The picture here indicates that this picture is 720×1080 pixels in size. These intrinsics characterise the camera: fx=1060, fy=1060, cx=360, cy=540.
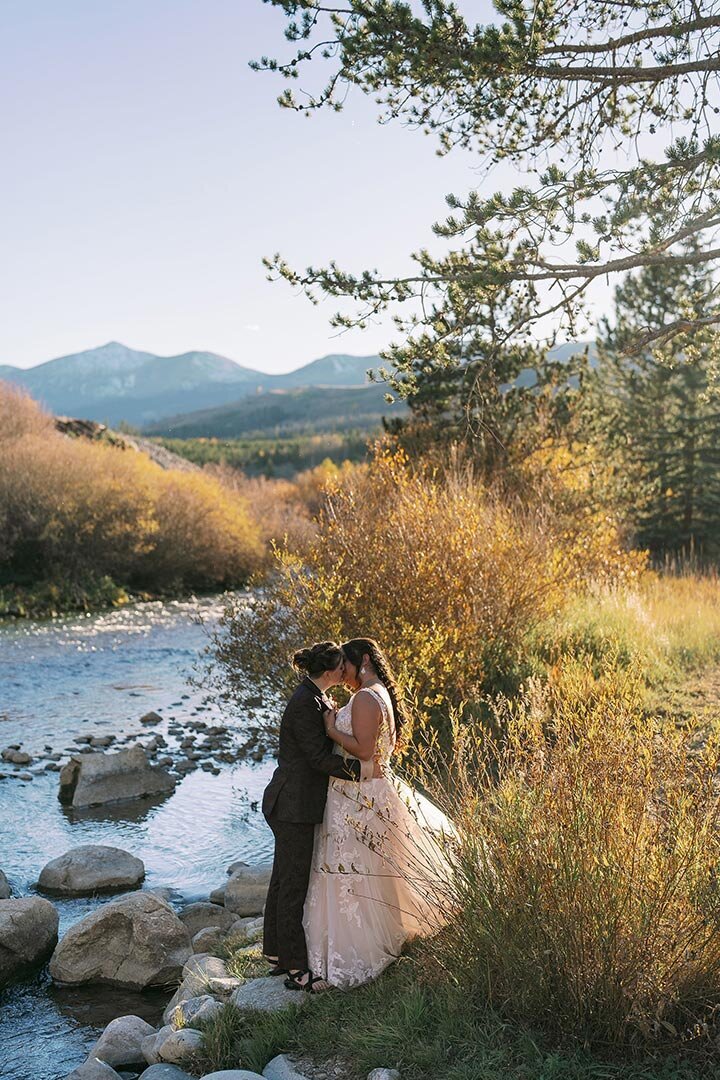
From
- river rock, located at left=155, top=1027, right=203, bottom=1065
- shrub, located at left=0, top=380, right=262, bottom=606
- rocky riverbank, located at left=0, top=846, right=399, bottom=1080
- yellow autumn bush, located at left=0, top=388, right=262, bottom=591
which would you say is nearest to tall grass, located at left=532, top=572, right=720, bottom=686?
rocky riverbank, located at left=0, top=846, right=399, bottom=1080

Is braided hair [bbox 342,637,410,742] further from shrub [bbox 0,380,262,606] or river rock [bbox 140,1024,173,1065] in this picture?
shrub [bbox 0,380,262,606]

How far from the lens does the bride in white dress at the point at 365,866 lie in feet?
17.7

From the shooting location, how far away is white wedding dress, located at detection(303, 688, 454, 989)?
17.7 feet

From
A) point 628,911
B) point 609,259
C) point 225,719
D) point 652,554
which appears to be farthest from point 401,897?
point 652,554

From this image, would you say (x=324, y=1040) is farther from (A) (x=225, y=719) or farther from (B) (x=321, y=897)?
(A) (x=225, y=719)

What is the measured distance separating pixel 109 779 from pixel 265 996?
584cm

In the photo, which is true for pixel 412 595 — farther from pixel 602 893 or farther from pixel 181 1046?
pixel 602 893

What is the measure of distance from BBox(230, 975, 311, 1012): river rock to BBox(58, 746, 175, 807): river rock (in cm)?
548

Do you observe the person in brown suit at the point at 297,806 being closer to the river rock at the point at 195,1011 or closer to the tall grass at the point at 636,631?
the river rock at the point at 195,1011

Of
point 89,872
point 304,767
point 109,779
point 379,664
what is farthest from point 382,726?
point 109,779

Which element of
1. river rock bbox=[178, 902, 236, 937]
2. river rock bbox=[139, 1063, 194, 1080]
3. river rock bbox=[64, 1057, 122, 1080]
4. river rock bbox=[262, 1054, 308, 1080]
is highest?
river rock bbox=[262, 1054, 308, 1080]

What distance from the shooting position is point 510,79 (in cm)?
751

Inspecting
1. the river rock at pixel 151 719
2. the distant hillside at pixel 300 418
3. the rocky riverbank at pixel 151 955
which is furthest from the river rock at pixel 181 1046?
the distant hillside at pixel 300 418

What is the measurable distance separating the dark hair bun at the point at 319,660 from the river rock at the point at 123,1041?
2.20 m
